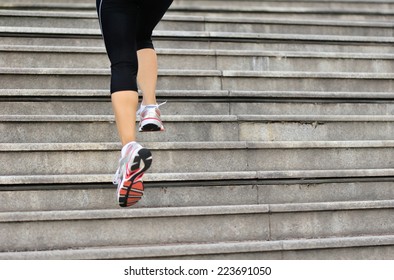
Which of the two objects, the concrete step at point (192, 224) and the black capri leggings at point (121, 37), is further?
the concrete step at point (192, 224)

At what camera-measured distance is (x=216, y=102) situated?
17.5 ft

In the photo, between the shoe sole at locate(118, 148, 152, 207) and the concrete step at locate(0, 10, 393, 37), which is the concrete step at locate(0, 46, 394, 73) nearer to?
the concrete step at locate(0, 10, 393, 37)

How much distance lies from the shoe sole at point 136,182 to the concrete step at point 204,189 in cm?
93

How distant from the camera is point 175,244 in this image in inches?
169

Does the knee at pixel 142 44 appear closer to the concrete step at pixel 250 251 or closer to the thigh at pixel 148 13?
the thigh at pixel 148 13

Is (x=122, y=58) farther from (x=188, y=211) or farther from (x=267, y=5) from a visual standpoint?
(x=267, y=5)

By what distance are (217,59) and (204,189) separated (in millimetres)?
1720

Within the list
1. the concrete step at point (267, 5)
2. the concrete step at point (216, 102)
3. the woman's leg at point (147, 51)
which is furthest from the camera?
the concrete step at point (267, 5)

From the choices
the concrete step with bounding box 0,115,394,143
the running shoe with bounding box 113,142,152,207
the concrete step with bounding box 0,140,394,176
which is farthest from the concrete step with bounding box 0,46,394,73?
the running shoe with bounding box 113,142,152,207

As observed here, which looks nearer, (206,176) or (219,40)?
(206,176)

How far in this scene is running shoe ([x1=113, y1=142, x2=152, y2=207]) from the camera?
3.41 meters

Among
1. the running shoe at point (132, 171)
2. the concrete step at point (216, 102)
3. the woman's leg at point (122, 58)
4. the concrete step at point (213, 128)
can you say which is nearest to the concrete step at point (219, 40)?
the concrete step at point (216, 102)

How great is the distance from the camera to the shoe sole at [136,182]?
341 centimetres

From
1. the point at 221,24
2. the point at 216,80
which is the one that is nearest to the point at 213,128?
the point at 216,80
